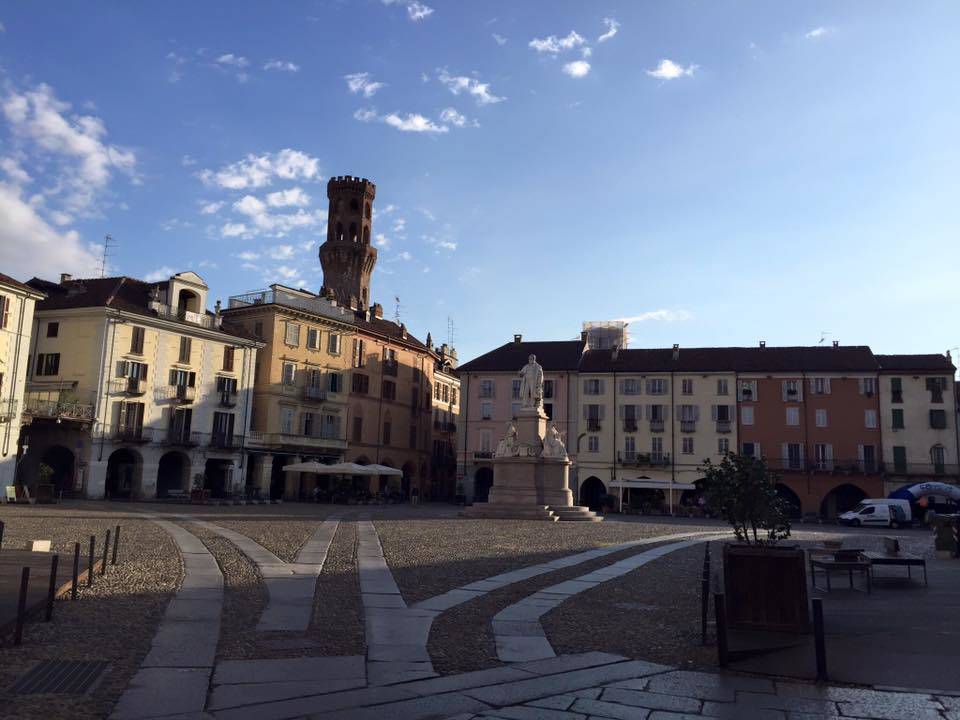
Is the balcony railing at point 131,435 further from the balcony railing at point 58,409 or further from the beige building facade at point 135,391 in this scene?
the balcony railing at point 58,409

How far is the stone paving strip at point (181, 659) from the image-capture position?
5.88m

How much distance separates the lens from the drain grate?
6207 mm

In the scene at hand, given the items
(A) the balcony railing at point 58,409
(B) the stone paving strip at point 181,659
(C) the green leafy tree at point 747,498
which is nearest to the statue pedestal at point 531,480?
(A) the balcony railing at point 58,409

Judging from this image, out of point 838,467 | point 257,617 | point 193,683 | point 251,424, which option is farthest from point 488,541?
point 838,467

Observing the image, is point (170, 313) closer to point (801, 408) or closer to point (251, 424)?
point (251, 424)

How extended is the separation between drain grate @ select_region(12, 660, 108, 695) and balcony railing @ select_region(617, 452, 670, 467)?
177 feet

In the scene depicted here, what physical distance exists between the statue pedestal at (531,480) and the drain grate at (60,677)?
87.4 feet

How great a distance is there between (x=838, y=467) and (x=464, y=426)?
27.1m

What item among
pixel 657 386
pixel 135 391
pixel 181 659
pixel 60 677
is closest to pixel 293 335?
pixel 135 391

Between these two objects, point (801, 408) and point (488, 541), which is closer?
point (488, 541)

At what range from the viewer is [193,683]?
6.45 metres

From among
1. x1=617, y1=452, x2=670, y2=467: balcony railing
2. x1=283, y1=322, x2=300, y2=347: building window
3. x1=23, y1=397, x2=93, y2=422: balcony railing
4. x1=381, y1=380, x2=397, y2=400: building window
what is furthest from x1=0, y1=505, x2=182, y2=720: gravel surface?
x1=381, y1=380, x2=397, y2=400: building window

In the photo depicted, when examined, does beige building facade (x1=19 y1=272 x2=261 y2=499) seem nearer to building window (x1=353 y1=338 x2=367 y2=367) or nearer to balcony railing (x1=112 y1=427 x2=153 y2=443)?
balcony railing (x1=112 y1=427 x2=153 y2=443)

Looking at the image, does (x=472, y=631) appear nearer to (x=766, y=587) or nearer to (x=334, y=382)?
(x=766, y=587)
